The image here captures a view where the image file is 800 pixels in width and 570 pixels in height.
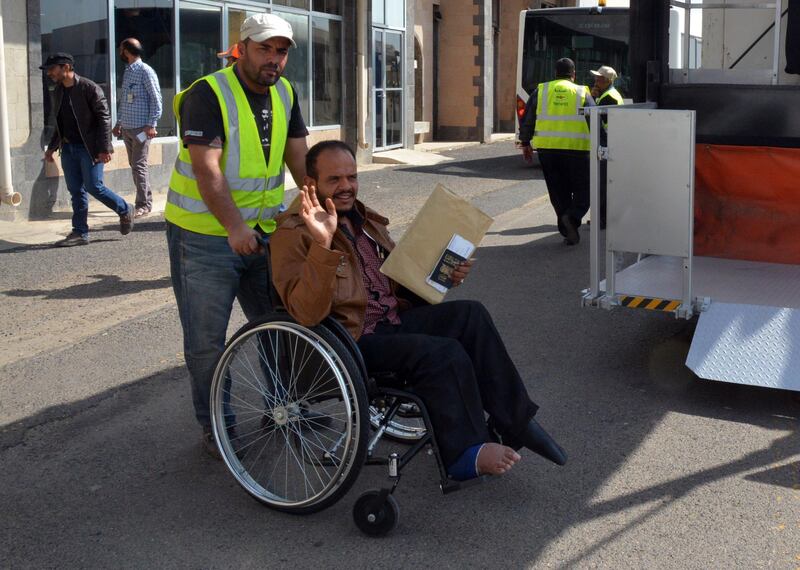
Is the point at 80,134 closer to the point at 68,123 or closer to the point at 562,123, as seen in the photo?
the point at 68,123

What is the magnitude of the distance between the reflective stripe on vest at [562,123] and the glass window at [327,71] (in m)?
9.31

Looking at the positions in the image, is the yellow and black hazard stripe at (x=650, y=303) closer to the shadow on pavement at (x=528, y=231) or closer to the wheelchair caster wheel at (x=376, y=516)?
the wheelchair caster wheel at (x=376, y=516)

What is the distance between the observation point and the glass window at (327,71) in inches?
780

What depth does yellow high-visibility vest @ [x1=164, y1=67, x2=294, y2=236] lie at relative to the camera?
15.4 feet

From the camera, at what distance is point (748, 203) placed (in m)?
7.24

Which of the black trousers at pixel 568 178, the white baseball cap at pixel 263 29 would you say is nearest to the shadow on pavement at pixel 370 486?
the white baseball cap at pixel 263 29

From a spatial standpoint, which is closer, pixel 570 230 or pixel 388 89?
pixel 570 230

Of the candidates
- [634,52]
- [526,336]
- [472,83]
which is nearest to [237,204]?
[526,336]

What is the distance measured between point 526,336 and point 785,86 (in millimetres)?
2100

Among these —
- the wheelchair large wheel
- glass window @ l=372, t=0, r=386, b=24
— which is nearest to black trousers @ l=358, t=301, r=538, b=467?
the wheelchair large wheel

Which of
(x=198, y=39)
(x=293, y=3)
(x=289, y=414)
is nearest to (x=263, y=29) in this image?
(x=289, y=414)

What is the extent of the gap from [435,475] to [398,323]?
653mm

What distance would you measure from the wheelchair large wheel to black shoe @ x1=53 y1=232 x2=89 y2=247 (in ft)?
20.6

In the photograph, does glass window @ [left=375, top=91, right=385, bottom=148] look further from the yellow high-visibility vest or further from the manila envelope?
the manila envelope
